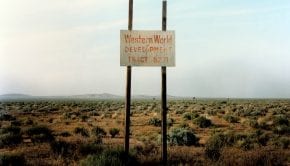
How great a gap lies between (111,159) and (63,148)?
279 centimetres

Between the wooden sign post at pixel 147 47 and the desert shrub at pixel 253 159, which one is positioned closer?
the wooden sign post at pixel 147 47

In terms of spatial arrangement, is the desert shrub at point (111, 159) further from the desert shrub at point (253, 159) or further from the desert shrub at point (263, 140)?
the desert shrub at point (263, 140)

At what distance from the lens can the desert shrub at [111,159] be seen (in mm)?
10480

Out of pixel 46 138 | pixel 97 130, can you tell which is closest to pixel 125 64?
pixel 46 138

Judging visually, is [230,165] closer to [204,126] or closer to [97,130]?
[97,130]

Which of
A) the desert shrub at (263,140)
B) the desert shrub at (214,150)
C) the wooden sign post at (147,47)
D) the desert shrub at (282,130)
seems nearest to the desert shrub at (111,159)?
the wooden sign post at (147,47)

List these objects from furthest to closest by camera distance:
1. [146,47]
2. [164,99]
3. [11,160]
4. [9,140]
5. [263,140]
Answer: [263,140] < [9,140] < [11,160] < [164,99] < [146,47]

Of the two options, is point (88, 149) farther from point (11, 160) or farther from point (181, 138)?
point (181, 138)

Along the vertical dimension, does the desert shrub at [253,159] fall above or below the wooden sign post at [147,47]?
below

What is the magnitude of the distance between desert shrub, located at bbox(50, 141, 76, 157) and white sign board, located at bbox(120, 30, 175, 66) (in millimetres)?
3653

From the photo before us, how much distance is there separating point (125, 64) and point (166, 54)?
3.45 ft

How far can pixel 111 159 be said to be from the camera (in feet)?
35.3

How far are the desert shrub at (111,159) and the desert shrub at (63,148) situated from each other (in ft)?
6.19

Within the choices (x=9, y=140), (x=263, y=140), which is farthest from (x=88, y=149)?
(x=263, y=140)
